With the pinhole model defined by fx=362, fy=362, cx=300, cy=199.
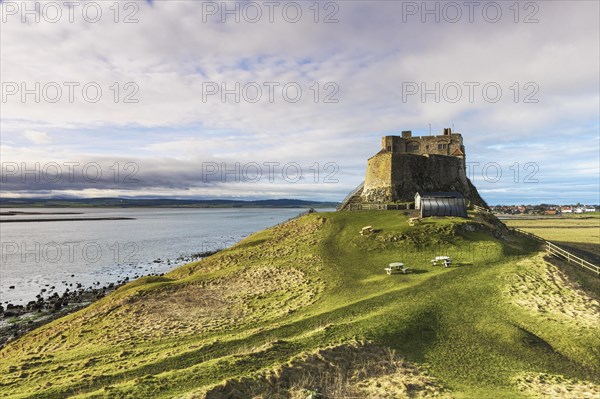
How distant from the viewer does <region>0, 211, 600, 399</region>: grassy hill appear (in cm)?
1420

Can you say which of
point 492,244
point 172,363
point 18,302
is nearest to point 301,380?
point 172,363

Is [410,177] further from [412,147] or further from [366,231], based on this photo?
[366,231]

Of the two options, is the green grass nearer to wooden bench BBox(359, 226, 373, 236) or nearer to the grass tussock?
wooden bench BBox(359, 226, 373, 236)

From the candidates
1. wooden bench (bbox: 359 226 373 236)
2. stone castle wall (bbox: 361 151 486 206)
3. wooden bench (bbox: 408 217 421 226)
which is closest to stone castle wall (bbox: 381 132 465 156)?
stone castle wall (bbox: 361 151 486 206)

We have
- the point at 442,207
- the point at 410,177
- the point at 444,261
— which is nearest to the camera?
the point at 444,261

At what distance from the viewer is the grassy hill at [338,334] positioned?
46.6 feet

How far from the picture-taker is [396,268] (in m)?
29.7

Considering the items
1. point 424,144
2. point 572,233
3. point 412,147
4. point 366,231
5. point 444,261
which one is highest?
point 424,144

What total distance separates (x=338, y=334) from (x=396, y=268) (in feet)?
44.0

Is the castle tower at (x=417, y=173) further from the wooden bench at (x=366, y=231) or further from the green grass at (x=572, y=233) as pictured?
the green grass at (x=572, y=233)

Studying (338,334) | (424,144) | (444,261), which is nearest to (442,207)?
(444,261)

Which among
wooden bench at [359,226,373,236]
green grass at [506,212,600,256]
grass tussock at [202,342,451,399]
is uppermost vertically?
wooden bench at [359,226,373,236]

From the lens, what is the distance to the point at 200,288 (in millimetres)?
31141

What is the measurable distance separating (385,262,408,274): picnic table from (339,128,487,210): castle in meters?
21.8
